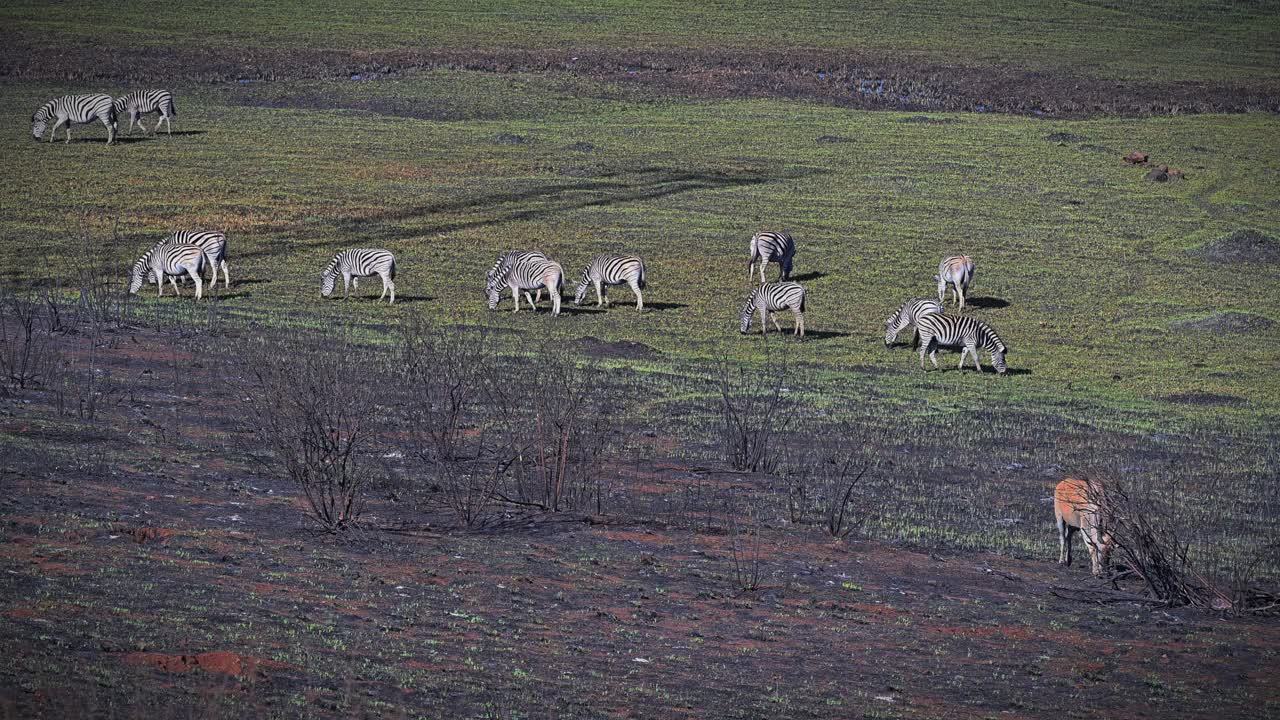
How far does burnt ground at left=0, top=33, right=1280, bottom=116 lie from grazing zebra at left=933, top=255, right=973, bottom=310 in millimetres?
29938

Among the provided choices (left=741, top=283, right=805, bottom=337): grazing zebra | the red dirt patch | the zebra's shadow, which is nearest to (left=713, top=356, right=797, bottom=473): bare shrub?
(left=741, top=283, right=805, bottom=337): grazing zebra

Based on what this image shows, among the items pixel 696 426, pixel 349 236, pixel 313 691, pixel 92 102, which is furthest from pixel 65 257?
pixel 313 691

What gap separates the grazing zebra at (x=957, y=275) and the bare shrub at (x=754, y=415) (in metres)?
6.18

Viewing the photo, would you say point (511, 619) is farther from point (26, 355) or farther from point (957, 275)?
point (957, 275)

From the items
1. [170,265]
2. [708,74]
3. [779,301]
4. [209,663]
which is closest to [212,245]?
[170,265]

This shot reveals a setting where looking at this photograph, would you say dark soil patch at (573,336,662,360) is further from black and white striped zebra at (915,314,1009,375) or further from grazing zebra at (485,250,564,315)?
black and white striped zebra at (915,314,1009,375)

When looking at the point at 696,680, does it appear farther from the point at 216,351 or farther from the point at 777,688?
the point at 216,351

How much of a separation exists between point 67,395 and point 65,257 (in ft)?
40.0

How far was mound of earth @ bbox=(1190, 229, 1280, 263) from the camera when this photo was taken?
32469 millimetres

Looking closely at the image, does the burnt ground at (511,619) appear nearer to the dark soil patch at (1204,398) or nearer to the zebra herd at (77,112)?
the dark soil patch at (1204,398)

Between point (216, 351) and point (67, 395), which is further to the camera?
point (216, 351)

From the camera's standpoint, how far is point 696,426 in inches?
682

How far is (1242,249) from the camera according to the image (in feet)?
108

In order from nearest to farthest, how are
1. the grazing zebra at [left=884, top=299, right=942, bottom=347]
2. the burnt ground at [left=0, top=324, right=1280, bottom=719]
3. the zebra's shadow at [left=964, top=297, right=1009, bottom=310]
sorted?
the burnt ground at [left=0, top=324, right=1280, bottom=719] → the grazing zebra at [left=884, top=299, right=942, bottom=347] → the zebra's shadow at [left=964, top=297, right=1009, bottom=310]
